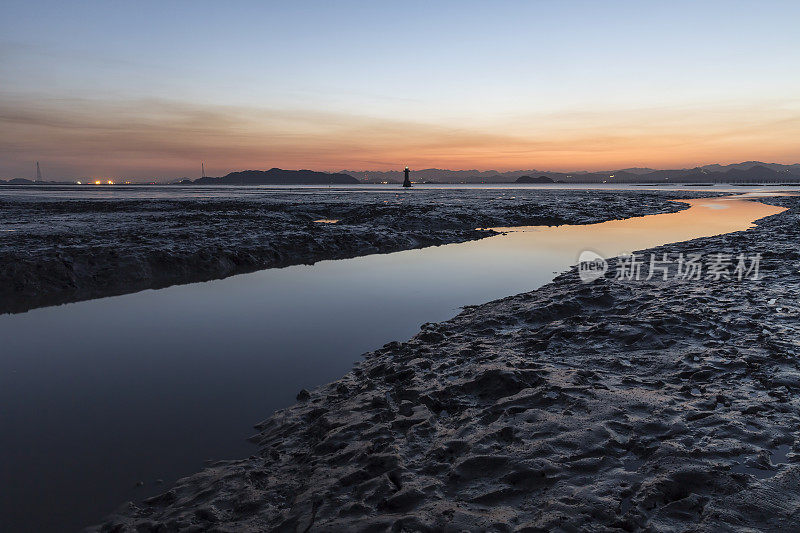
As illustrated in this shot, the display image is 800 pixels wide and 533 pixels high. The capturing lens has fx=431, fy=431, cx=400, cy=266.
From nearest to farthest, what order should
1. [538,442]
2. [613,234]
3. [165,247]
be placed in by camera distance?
[538,442], [165,247], [613,234]

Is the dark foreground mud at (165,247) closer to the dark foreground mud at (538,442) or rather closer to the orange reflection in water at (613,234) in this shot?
the orange reflection in water at (613,234)

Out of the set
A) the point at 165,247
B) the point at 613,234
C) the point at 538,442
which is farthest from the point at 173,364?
the point at 613,234

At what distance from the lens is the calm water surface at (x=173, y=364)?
4.48 meters

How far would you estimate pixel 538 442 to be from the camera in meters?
4.45

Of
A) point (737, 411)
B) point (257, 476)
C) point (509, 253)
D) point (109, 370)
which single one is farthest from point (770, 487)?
→ point (509, 253)

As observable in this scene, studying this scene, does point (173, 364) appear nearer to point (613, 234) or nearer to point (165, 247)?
point (165, 247)

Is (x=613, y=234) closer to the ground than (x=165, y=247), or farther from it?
closer to the ground

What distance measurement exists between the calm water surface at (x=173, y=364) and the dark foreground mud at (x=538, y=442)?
0.56m

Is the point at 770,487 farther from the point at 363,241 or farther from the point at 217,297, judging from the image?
the point at 363,241

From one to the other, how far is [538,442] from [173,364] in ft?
19.8

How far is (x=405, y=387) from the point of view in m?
6.23

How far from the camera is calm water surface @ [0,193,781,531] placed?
448 centimetres

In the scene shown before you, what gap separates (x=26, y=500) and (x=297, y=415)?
8.88 ft

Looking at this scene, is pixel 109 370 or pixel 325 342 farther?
pixel 325 342
